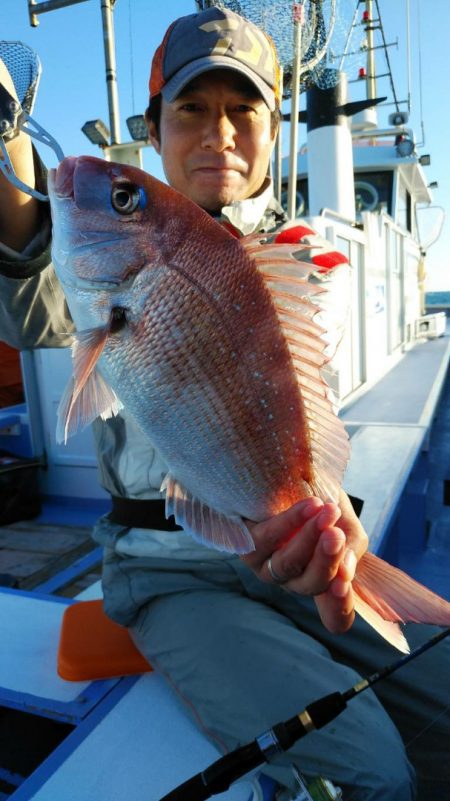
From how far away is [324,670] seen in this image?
157 cm

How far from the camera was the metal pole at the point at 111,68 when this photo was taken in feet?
16.2

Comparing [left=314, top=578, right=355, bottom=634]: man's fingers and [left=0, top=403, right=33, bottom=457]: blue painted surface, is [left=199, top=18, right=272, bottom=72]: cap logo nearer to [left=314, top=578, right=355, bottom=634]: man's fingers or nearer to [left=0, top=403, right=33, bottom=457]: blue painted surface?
[left=314, top=578, right=355, bottom=634]: man's fingers

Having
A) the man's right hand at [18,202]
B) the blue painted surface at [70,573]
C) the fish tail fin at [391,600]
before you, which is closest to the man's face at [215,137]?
the man's right hand at [18,202]

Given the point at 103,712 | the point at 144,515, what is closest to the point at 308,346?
the point at 144,515

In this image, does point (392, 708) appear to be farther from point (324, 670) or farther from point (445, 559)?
point (445, 559)

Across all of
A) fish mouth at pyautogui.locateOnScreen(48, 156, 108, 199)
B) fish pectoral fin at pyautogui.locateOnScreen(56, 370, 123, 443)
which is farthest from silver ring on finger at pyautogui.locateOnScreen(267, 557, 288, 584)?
fish mouth at pyautogui.locateOnScreen(48, 156, 108, 199)

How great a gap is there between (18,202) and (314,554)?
107 centimetres

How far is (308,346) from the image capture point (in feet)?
3.97

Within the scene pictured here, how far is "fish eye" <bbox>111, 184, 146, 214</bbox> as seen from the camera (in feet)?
3.70

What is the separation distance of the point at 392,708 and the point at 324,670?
1.77 ft

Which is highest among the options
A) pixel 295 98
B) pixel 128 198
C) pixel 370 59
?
pixel 370 59

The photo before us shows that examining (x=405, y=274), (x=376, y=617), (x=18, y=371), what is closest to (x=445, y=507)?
(x=376, y=617)

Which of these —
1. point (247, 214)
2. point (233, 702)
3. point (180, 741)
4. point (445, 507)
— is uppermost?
point (247, 214)

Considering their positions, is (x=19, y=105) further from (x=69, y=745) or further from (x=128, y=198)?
(x=69, y=745)
